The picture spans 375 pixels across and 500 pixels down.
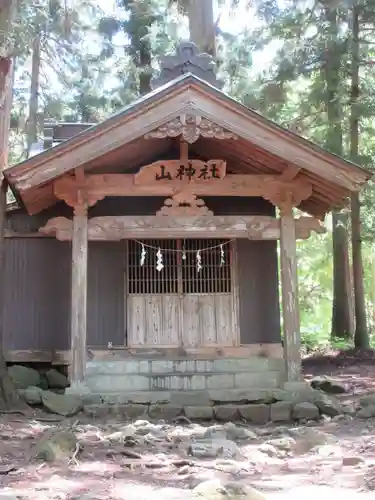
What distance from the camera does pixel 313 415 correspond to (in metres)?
8.69

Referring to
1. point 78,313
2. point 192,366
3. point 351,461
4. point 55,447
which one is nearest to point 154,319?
point 192,366

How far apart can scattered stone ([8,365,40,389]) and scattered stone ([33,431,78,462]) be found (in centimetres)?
405

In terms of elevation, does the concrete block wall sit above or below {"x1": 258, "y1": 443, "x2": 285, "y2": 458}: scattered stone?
above

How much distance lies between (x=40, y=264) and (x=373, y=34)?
455 inches

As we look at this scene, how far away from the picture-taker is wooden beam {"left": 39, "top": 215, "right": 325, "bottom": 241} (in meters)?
9.99

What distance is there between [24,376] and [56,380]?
596 millimetres

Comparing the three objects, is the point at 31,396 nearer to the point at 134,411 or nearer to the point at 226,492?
the point at 134,411

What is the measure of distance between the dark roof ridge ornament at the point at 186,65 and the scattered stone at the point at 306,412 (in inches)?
237

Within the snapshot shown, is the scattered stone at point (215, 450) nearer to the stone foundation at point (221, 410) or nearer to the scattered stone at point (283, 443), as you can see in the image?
the scattered stone at point (283, 443)

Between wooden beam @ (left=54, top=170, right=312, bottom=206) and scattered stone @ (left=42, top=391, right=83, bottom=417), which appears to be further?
wooden beam @ (left=54, top=170, right=312, bottom=206)

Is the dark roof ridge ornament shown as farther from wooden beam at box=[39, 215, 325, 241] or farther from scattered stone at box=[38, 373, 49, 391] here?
scattered stone at box=[38, 373, 49, 391]

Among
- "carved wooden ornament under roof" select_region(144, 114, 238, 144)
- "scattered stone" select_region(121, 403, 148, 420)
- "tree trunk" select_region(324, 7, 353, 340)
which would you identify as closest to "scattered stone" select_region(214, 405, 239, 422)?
"scattered stone" select_region(121, 403, 148, 420)

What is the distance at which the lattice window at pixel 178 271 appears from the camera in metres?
11.1

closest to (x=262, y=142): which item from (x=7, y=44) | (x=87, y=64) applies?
(x=7, y=44)
